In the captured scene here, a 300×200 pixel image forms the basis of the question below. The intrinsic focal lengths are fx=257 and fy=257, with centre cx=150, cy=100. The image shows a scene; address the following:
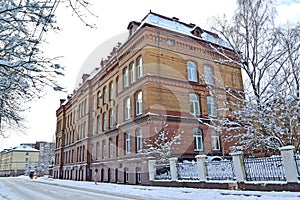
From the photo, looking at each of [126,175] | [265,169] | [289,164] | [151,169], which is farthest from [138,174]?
[289,164]

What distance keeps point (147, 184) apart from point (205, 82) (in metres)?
11.9

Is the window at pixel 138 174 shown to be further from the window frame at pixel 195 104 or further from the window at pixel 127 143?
the window frame at pixel 195 104

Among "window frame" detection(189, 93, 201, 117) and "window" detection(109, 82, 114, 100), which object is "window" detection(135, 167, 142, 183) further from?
"window" detection(109, 82, 114, 100)

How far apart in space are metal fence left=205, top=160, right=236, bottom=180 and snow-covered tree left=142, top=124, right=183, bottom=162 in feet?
→ 15.2

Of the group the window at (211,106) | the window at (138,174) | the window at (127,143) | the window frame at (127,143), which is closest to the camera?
the window at (138,174)

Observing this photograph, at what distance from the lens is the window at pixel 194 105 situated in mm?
24317

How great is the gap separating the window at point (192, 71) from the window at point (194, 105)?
172cm

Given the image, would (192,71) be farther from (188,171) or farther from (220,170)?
(220,170)

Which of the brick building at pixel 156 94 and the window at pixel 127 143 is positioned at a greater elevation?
the brick building at pixel 156 94

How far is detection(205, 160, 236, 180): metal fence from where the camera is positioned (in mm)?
14055

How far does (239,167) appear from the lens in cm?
1333

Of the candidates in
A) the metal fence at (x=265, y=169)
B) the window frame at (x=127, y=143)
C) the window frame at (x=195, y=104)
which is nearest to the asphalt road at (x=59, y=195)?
the window frame at (x=127, y=143)

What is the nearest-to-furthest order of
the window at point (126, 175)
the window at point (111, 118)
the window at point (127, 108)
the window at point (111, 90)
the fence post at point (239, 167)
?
the fence post at point (239, 167) < the window at point (126, 175) < the window at point (127, 108) < the window at point (111, 118) < the window at point (111, 90)

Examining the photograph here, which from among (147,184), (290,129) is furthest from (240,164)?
(147,184)
